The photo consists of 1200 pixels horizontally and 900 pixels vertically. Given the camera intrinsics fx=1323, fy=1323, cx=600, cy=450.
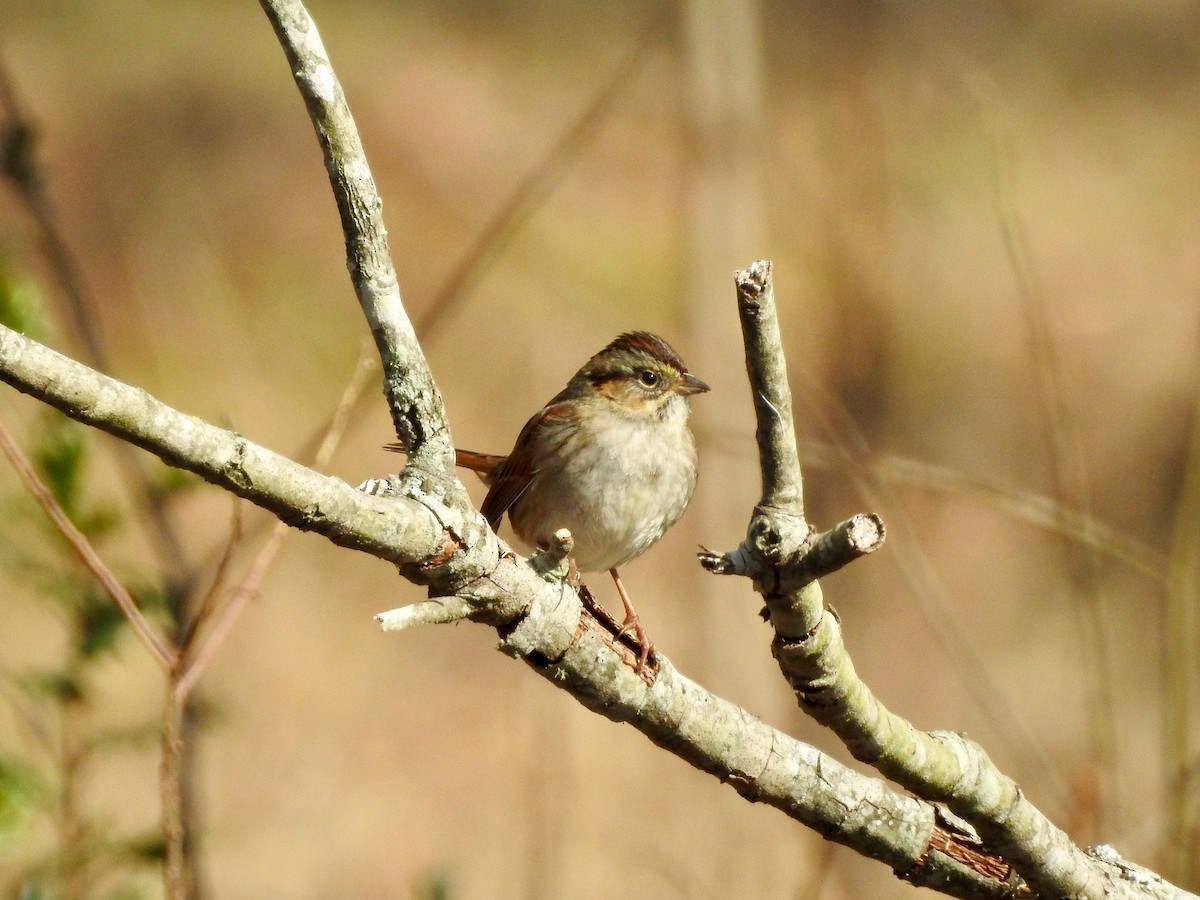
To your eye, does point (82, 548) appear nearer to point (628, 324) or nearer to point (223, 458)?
Answer: point (223, 458)

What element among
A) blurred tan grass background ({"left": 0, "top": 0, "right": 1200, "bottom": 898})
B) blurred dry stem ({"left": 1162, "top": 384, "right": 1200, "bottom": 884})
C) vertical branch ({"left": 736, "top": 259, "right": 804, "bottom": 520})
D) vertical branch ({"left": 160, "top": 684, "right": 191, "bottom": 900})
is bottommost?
vertical branch ({"left": 160, "top": 684, "right": 191, "bottom": 900})

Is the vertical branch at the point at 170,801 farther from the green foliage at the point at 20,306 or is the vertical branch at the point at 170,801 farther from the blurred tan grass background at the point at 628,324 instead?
the blurred tan grass background at the point at 628,324

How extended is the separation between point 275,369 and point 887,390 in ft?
13.5

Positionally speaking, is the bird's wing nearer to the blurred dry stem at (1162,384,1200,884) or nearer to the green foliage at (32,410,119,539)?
the green foliage at (32,410,119,539)

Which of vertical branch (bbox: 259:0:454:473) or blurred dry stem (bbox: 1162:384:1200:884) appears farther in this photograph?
blurred dry stem (bbox: 1162:384:1200:884)

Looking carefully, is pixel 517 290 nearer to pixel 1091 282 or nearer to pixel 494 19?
pixel 494 19

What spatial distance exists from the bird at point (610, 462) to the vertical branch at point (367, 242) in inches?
69.3

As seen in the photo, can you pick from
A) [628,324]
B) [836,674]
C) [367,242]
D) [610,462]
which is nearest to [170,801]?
[367,242]

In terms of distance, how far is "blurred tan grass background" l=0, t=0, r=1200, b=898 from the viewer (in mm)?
6758

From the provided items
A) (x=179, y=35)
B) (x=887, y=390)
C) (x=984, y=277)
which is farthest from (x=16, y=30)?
(x=984, y=277)

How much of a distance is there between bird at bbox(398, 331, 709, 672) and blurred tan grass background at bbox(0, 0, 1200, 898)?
1.97 metres

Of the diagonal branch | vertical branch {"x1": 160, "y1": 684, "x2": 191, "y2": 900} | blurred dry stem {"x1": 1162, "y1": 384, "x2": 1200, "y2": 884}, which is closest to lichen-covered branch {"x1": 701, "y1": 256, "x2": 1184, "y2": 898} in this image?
the diagonal branch

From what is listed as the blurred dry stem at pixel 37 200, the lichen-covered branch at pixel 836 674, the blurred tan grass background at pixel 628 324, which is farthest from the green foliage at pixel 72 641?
the blurred tan grass background at pixel 628 324

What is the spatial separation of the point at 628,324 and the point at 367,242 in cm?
614
